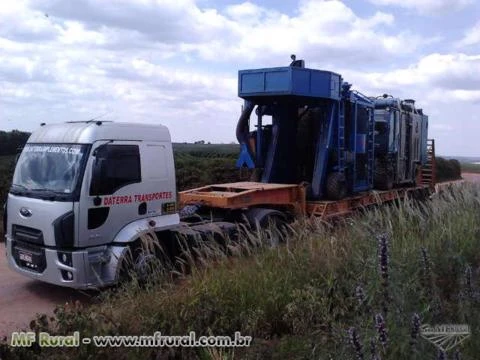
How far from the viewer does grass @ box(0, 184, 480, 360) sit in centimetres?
365

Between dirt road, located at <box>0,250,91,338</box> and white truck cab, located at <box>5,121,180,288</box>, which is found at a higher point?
white truck cab, located at <box>5,121,180,288</box>

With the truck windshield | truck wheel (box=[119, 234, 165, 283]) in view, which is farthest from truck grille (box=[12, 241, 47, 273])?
truck wheel (box=[119, 234, 165, 283])

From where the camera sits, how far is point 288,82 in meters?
10.1

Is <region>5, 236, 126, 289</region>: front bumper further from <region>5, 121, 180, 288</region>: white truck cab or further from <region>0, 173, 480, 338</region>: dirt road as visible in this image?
<region>0, 173, 480, 338</region>: dirt road

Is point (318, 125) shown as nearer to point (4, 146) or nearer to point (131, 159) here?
point (131, 159)

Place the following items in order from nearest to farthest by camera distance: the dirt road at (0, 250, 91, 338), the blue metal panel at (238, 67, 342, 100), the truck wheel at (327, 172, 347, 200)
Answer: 1. the dirt road at (0, 250, 91, 338)
2. the blue metal panel at (238, 67, 342, 100)
3. the truck wheel at (327, 172, 347, 200)

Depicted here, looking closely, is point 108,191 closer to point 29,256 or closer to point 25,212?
point 25,212

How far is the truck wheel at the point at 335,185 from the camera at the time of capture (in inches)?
440

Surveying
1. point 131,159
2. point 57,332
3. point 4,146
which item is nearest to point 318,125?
point 131,159

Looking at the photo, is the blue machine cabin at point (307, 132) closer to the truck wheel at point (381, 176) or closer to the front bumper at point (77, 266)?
the truck wheel at point (381, 176)

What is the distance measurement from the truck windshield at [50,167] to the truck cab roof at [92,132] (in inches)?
4.1

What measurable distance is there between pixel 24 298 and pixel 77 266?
1206 mm

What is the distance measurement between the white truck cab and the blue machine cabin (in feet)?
10.9

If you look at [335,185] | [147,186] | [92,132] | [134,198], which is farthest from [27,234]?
[335,185]
